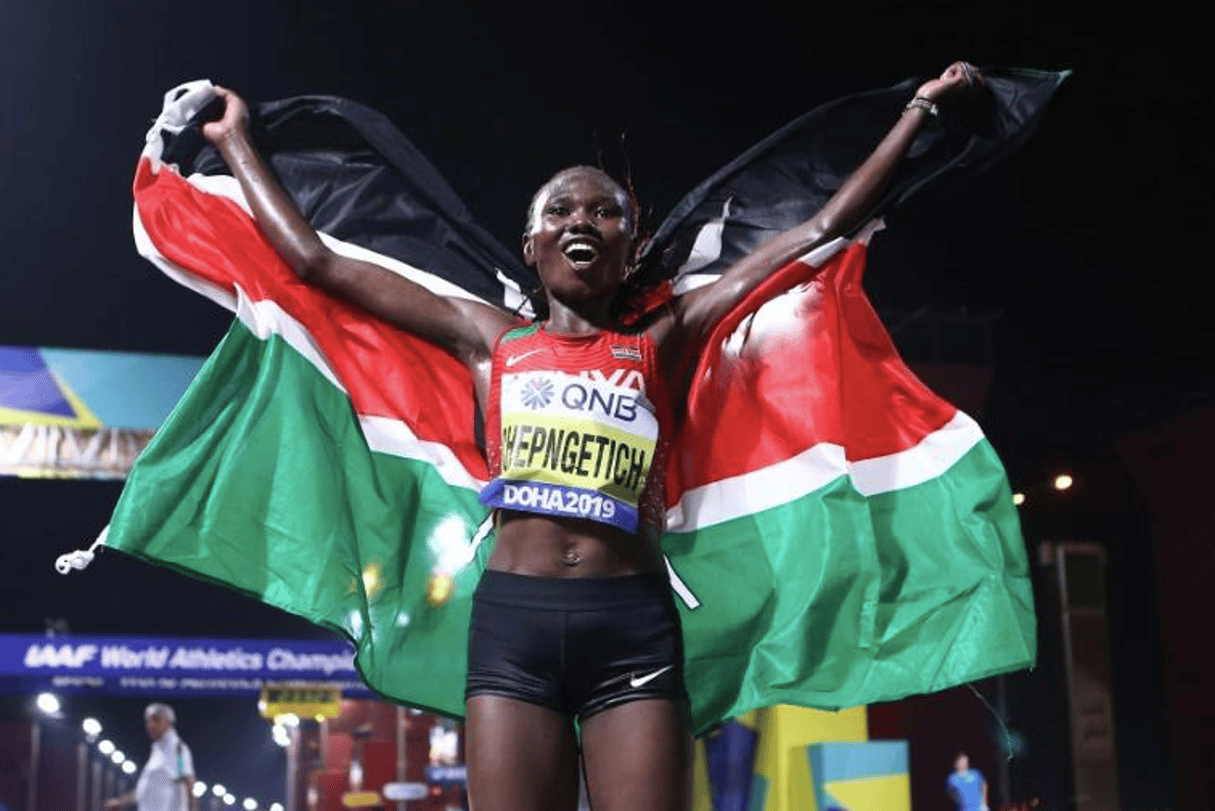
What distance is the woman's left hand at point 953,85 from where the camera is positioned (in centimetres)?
373

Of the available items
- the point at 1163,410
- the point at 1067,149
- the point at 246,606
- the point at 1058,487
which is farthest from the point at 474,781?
the point at 246,606

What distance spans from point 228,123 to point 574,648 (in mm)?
1699

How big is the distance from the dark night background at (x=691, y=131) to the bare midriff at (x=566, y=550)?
2.24 meters

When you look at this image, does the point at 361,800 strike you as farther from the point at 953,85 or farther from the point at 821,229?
the point at 953,85

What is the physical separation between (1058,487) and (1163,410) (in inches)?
79.8

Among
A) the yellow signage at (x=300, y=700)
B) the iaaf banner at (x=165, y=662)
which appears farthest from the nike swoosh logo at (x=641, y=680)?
the yellow signage at (x=300, y=700)

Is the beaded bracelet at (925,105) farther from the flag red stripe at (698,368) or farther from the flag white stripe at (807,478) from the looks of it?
the flag white stripe at (807,478)

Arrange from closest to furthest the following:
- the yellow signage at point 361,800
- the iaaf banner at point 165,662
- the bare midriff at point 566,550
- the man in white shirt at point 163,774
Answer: the bare midriff at point 566,550
the man in white shirt at point 163,774
the iaaf banner at point 165,662
the yellow signage at point 361,800

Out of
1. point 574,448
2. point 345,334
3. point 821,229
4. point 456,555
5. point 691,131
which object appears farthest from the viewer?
point 691,131

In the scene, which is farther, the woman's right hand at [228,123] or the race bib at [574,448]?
the woman's right hand at [228,123]

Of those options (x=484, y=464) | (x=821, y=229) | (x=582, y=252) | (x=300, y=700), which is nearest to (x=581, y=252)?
(x=582, y=252)

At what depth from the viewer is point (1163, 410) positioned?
45.2 feet

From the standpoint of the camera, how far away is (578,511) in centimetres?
310

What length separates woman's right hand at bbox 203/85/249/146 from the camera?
3.81 meters
